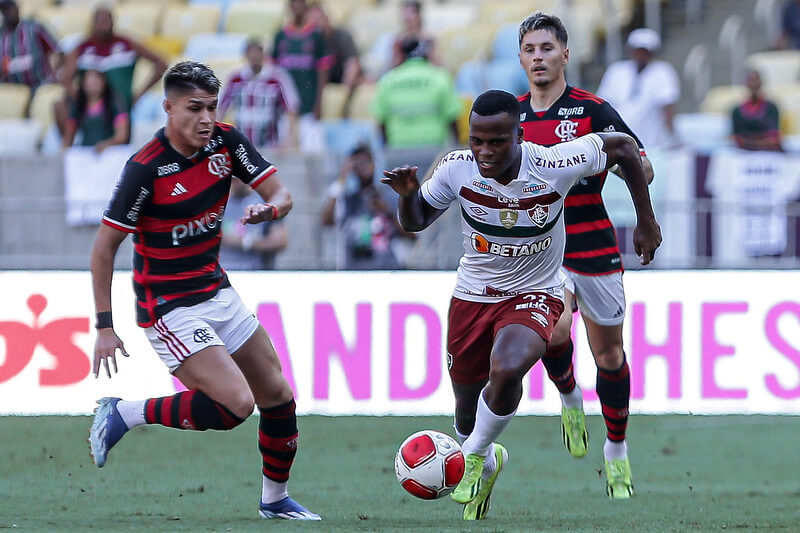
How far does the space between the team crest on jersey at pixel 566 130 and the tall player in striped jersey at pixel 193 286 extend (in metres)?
1.62

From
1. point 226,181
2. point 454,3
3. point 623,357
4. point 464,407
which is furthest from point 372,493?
point 454,3

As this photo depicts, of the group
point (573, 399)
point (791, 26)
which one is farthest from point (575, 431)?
point (791, 26)

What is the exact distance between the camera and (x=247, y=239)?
507 inches

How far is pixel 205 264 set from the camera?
22.2ft

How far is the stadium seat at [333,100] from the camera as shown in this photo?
15.1 m

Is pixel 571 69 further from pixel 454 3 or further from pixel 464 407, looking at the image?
pixel 464 407

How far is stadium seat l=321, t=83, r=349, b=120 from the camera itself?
15141 mm

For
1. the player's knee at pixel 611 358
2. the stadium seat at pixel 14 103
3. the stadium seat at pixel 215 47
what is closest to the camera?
the player's knee at pixel 611 358

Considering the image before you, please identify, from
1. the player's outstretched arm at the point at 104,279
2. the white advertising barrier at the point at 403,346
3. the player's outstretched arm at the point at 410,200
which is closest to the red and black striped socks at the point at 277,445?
the player's outstretched arm at the point at 104,279

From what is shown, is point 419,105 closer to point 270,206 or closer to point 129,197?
point 270,206

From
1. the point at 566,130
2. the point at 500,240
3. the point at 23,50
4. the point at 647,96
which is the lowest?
the point at 500,240

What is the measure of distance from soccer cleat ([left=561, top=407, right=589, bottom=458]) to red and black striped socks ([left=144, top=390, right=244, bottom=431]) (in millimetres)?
2423

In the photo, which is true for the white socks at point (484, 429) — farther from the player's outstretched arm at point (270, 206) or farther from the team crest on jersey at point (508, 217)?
the player's outstretched arm at point (270, 206)

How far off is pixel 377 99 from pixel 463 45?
2842 mm
